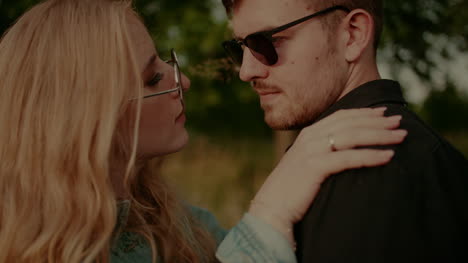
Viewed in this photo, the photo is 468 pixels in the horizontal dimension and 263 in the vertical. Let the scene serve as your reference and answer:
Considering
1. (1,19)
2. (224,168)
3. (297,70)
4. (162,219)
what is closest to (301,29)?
(297,70)

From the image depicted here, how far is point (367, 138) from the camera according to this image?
5.32 ft

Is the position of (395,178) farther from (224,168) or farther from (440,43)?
(224,168)

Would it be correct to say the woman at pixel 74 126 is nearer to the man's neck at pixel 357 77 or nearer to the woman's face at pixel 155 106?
the woman's face at pixel 155 106

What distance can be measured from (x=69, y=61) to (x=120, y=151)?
48cm

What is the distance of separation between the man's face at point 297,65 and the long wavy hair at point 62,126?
0.60 m

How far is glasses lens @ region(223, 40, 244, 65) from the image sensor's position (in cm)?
255

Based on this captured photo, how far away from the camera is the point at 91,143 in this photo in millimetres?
2266

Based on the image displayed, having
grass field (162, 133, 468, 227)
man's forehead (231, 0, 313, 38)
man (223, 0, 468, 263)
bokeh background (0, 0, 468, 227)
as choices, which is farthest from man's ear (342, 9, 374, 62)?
grass field (162, 133, 468, 227)

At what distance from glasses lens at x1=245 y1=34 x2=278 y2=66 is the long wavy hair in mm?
529

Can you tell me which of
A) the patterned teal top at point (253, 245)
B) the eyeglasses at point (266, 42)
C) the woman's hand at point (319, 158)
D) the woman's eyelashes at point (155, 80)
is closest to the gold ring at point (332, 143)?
the woman's hand at point (319, 158)

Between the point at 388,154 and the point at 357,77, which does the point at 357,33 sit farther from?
the point at 388,154

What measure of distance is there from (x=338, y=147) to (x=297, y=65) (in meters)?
0.64

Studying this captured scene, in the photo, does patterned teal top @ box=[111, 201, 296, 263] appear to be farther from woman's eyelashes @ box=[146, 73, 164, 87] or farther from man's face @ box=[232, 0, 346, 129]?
woman's eyelashes @ box=[146, 73, 164, 87]

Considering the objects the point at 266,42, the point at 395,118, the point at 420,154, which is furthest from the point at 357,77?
the point at 420,154
